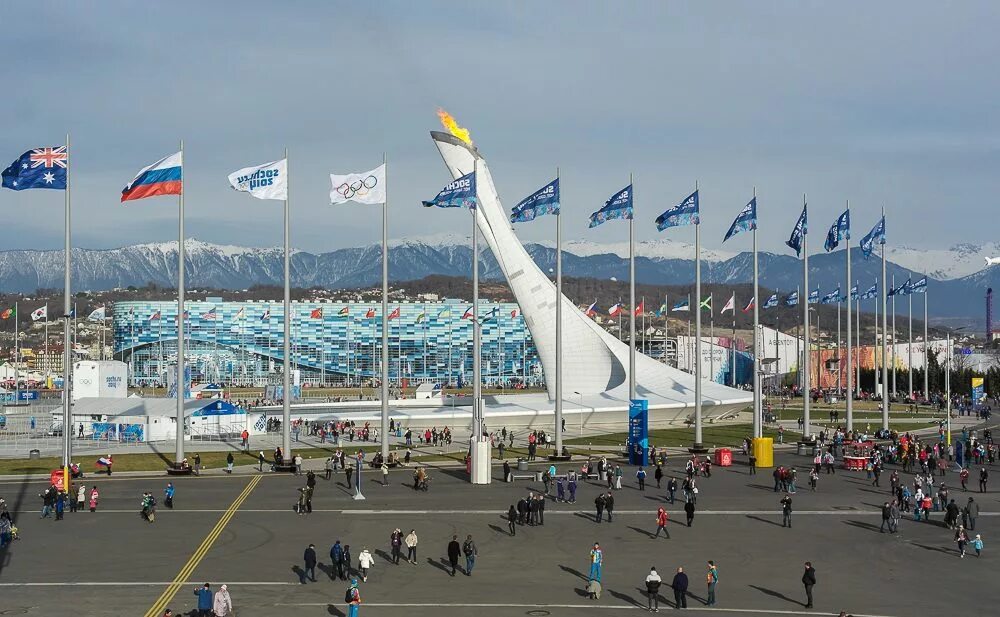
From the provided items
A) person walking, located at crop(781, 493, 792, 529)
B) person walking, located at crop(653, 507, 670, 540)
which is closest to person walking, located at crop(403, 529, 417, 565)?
person walking, located at crop(653, 507, 670, 540)

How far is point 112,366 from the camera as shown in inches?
2544

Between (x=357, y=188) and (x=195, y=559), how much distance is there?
55.3 ft

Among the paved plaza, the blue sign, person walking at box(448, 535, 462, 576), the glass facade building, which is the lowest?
the paved plaza

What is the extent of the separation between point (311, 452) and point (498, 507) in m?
17.1

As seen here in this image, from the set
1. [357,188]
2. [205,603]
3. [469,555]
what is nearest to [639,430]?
[357,188]

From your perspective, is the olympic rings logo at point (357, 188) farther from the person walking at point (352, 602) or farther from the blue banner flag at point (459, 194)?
the person walking at point (352, 602)

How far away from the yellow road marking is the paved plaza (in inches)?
2.9

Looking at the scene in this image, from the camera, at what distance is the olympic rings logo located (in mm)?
37938

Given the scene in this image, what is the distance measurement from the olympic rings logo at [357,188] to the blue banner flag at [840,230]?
20840mm

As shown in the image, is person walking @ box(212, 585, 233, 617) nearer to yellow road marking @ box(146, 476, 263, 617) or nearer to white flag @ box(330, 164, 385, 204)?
yellow road marking @ box(146, 476, 263, 617)

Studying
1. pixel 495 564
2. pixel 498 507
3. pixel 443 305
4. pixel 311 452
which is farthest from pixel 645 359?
pixel 443 305

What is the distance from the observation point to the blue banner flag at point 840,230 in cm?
4795

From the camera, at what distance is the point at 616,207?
145 ft

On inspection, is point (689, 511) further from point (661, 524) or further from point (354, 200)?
point (354, 200)
